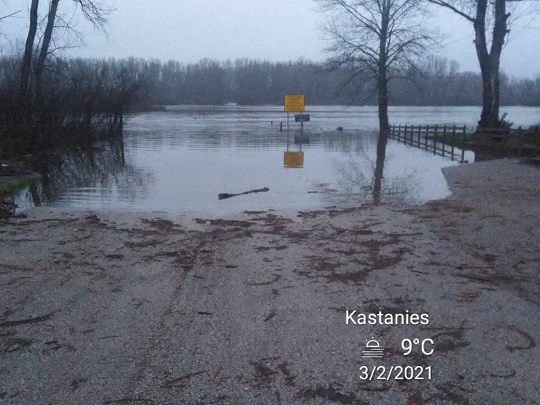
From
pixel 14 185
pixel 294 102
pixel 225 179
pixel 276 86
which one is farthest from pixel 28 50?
pixel 276 86

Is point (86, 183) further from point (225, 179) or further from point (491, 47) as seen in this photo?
point (491, 47)

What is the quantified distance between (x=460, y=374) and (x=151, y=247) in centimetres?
584

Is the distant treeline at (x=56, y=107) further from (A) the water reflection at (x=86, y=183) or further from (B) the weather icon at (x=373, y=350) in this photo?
(B) the weather icon at (x=373, y=350)

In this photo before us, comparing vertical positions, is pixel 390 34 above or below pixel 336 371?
above

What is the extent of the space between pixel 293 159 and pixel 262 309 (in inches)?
821

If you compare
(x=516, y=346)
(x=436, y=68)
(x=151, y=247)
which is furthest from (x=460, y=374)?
(x=436, y=68)

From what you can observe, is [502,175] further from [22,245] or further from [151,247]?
[22,245]

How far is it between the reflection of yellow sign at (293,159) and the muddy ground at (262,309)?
13055mm

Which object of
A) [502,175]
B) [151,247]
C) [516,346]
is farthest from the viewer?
[502,175]

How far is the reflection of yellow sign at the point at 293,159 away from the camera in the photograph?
2508 centimetres

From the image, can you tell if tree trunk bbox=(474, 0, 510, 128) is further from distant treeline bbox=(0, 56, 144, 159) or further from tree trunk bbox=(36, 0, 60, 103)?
tree trunk bbox=(36, 0, 60, 103)

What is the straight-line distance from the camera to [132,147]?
3581 centimetres

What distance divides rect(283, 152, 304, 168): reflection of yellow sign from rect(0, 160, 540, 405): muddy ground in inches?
514

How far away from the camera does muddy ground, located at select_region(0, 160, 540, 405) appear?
16.7 feet
